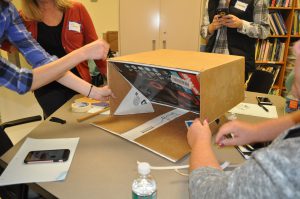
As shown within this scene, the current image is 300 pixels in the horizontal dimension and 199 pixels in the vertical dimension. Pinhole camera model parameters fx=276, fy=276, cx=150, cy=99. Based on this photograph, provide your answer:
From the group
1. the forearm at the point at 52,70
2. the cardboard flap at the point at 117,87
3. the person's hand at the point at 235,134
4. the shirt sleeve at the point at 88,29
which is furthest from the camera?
the shirt sleeve at the point at 88,29

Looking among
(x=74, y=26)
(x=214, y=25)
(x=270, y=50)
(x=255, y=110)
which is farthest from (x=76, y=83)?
(x=270, y=50)

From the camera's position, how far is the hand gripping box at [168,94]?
1.07 meters

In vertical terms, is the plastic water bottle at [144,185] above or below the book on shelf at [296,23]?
below

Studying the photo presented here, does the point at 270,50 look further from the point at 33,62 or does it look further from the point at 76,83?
the point at 33,62

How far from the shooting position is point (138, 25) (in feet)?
11.2

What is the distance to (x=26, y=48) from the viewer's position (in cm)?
136

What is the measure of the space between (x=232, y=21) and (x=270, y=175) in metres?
1.89

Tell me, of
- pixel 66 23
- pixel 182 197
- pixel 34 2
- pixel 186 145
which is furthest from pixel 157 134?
pixel 34 2

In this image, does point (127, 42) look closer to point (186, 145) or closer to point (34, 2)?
point (34, 2)

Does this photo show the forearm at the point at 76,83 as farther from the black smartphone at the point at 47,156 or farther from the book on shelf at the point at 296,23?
the book on shelf at the point at 296,23

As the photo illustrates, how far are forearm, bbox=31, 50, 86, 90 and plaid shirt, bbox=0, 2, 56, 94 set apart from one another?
32mm

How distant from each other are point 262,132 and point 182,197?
0.44m

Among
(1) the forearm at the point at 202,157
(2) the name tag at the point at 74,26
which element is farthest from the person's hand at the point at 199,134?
(2) the name tag at the point at 74,26

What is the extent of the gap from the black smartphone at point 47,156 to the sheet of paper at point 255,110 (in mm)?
913
